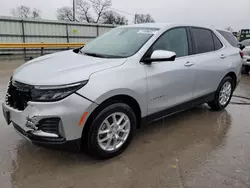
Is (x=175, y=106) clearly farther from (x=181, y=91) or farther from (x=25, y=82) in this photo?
(x=25, y=82)

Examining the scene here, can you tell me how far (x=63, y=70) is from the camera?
270cm

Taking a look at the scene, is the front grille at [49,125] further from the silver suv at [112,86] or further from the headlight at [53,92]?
the headlight at [53,92]

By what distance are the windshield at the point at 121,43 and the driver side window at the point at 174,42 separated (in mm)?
165

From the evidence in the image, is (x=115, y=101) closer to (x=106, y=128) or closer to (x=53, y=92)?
(x=106, y=128)

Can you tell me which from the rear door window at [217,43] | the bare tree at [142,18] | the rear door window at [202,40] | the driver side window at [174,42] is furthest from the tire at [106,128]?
the bare tree at [142,18]

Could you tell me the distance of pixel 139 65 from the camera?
305 centimetres

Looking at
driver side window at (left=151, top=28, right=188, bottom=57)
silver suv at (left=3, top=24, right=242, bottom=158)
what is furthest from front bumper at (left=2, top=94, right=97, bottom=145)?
driver side window at (left=151, top=28, right=188, bottom=57)

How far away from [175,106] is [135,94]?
3.21 ft

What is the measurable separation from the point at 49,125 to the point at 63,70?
0.64m

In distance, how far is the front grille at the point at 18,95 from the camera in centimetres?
257

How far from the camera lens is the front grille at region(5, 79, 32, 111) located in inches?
101

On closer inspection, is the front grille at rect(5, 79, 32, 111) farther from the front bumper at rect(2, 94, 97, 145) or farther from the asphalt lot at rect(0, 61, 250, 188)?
the asphalt lot at rect(0, 61, 250, 188)

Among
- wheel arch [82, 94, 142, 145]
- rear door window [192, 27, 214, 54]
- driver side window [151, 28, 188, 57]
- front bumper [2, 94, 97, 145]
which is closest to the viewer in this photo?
front bumper [2, 94, 97, 145]

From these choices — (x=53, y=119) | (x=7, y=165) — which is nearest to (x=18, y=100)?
(x=53, y=119)
